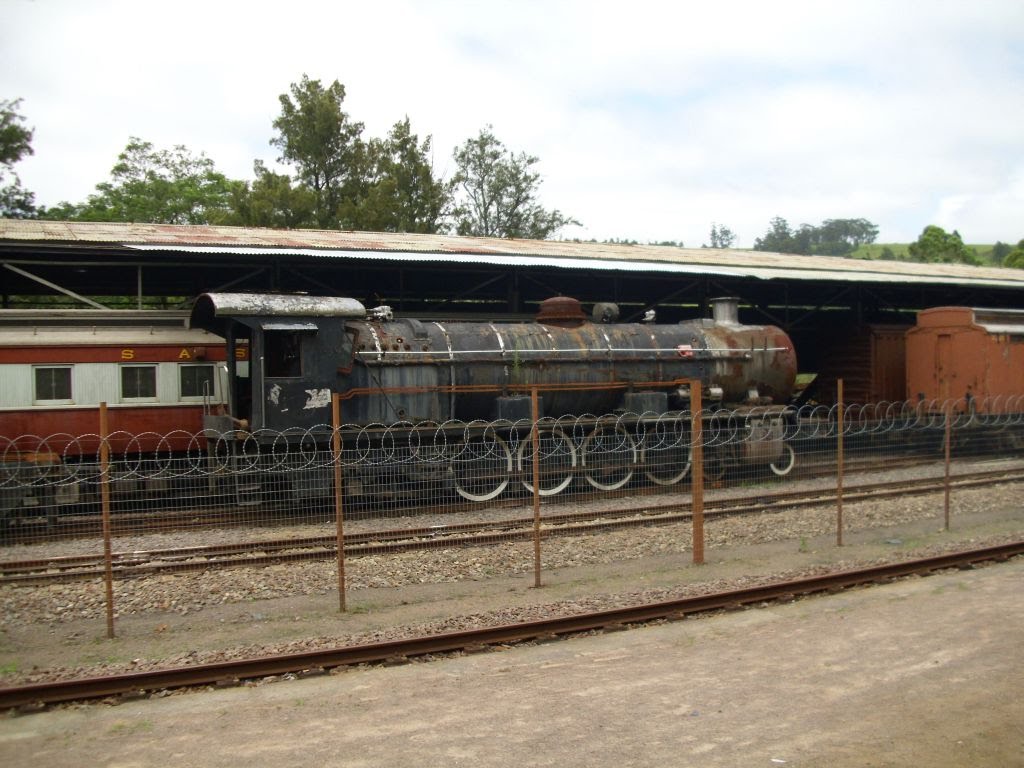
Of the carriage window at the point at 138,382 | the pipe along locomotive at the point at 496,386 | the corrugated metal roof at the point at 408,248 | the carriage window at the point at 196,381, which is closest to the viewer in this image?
the pipe along locomotive at the point at 496,386

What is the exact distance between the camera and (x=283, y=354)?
12.6 metres

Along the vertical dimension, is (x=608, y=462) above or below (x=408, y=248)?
below

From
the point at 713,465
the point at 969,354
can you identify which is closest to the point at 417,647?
the point at 713,465

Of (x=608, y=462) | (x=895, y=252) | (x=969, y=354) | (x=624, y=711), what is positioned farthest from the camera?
(x=895, y=252)

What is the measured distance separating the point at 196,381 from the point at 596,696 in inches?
407

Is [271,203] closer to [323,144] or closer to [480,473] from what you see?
[323,144]

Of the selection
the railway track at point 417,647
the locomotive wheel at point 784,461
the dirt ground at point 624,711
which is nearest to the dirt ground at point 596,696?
the dirt ground at point 624,711

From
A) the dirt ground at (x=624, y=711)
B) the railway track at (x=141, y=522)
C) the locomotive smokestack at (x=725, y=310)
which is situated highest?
the locomotive smokestack at (x=725, y=310)

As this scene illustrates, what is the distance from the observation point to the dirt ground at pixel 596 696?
495 centimetres

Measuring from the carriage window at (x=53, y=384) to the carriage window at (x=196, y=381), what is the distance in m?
1.66

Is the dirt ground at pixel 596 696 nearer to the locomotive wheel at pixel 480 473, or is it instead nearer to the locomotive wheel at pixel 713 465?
the locomotive wheel at pixel 480 473

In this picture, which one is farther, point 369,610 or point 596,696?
point 369,610

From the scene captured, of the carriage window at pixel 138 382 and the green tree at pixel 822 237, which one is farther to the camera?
the green tree at pixel 822 237

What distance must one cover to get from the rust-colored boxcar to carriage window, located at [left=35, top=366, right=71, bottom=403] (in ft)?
60.3
